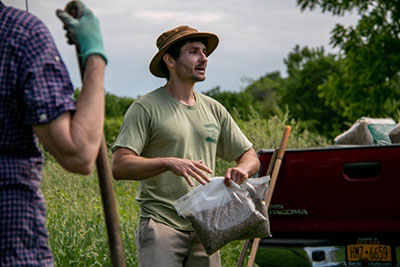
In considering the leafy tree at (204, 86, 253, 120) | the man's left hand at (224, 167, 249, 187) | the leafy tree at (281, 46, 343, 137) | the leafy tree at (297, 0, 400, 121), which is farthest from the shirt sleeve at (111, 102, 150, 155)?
the leafy tree at (281, 46, 343, 137)

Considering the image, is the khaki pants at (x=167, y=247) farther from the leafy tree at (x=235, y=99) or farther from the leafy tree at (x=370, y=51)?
the leafy tree at (x=235, y=99)

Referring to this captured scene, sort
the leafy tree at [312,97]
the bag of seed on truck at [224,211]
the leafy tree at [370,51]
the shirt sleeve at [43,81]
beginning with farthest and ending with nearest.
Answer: the leafy tree at [312,97]
the leafy tree at [370,51]
the bag of seed on truck at [224,211]
the shirt sleeve at [43,81]

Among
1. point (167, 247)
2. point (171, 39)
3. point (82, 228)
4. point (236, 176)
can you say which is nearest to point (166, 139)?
point (236, 176)

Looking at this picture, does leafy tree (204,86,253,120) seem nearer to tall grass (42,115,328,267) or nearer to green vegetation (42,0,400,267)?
green vegetation (42,0,400,267)

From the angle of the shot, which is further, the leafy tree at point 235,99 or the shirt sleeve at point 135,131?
the leafy tree at point 235,99

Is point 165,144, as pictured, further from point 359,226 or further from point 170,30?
point 359,226

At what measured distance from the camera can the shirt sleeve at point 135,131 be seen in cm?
383

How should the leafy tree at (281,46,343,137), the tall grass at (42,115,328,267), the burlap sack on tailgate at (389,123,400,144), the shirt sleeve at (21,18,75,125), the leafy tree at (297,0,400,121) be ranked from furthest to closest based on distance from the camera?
the leafy tree at (281,46,343,137) < the leafy tree at (297,0,400,121) < the tall grass at (42,115,328,267) < the burlap sack on tailgate at (389,123,400,144) < the shirt sleeve at (21,18,75,125)

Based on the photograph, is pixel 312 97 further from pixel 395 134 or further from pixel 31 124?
pixel 31 124

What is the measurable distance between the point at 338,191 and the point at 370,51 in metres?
11.9

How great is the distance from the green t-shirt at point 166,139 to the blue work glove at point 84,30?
1.68m

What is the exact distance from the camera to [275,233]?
5371mm

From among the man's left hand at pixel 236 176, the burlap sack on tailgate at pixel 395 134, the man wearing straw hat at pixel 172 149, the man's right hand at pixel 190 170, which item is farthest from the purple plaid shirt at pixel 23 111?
the burlap sack on tailgate at pixel 395 134

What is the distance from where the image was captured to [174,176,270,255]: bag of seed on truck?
3789 millimetres
